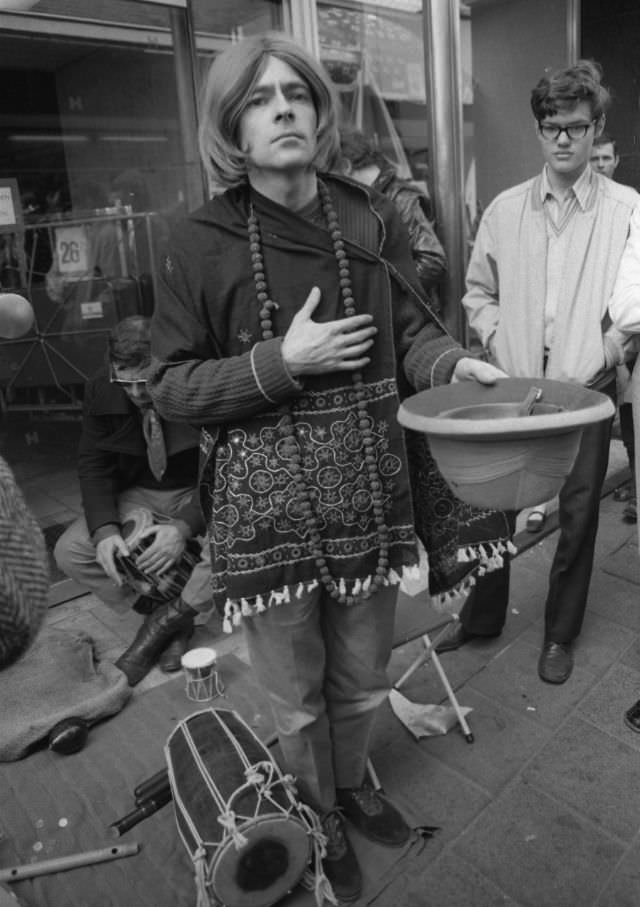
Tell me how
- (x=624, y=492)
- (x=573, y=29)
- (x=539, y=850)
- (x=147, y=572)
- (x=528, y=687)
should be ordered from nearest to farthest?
(x=539, y=850)
(x=528, y=687)
(x=147, y=572)
(x=624, y=492)
(x=573, y=29)

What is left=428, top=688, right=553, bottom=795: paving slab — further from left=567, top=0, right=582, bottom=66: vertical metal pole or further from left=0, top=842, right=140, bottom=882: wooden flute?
→ left=567, top=0, right=582, bottom=66: vertical metal pole

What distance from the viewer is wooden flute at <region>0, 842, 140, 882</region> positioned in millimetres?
2080

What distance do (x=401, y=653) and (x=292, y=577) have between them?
60.3 inches

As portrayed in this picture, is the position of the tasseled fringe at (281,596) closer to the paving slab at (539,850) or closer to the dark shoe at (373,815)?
the dark shoe at (373,815)

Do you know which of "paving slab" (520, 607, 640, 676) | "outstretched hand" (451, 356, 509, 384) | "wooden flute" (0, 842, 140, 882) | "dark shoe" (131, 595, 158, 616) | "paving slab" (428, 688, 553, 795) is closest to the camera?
"outstretched hand" (451, 356, 509, 384)

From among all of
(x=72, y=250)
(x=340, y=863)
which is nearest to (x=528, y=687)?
(x=340, y=863)

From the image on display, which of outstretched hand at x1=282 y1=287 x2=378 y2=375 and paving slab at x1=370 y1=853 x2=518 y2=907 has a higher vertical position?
outstretched hand at x1=282 y1=287 x2=378 y2=375

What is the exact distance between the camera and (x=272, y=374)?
1577 mm

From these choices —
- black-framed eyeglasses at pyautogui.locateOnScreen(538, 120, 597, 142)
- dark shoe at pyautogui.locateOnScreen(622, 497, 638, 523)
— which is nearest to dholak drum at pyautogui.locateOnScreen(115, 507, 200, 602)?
black-framed eyeglasses at pyautogui.locateOnScreen(538, 120, 597, 142)

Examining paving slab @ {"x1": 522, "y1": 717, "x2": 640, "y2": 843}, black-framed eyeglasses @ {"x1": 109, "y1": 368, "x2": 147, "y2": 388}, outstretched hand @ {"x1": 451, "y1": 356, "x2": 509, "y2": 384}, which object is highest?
outstretched hand @ {"x1": 451, "y1": 356, "x2": 509, "y2": 384}

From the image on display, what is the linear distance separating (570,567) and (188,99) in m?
2.91

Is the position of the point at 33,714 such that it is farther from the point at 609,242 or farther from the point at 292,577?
the point at 609,242

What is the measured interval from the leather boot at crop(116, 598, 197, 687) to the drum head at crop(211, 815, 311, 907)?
126cm

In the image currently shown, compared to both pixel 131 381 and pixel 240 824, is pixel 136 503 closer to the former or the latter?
pixel 131 381
